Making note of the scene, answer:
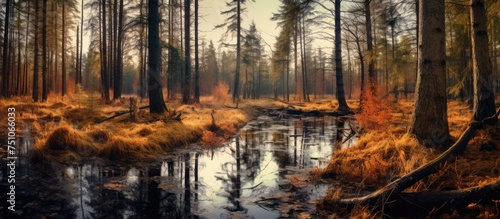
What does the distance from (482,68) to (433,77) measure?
1.15 metres

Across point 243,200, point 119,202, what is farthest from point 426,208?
point 119,202

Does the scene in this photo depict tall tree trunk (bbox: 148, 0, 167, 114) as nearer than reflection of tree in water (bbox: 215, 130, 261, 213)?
No

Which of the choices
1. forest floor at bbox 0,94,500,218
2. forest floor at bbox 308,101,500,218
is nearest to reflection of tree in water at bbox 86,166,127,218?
forest floor at bbox 0,94,500,218

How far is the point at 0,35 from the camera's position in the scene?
1200 inches

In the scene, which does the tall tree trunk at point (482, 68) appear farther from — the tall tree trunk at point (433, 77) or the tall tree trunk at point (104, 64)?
the tall tree trunk at point (104, 64)

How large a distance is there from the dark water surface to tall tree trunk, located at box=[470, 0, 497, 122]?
3.23 m

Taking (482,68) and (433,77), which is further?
(482,68)

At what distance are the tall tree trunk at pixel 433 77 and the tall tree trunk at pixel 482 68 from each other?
0.81 m

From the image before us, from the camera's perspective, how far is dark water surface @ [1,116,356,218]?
361 cm

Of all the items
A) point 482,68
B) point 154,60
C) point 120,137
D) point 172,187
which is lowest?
point 172,187

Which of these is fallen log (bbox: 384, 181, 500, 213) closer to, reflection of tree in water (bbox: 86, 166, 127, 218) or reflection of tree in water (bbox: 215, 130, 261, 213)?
reflection of tree in water (bbox: 215, 130, 261, 213)

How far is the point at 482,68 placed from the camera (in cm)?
549

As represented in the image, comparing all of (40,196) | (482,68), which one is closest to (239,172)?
(40,196)

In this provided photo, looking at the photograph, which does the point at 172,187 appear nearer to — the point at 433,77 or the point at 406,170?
the point at 406,170
